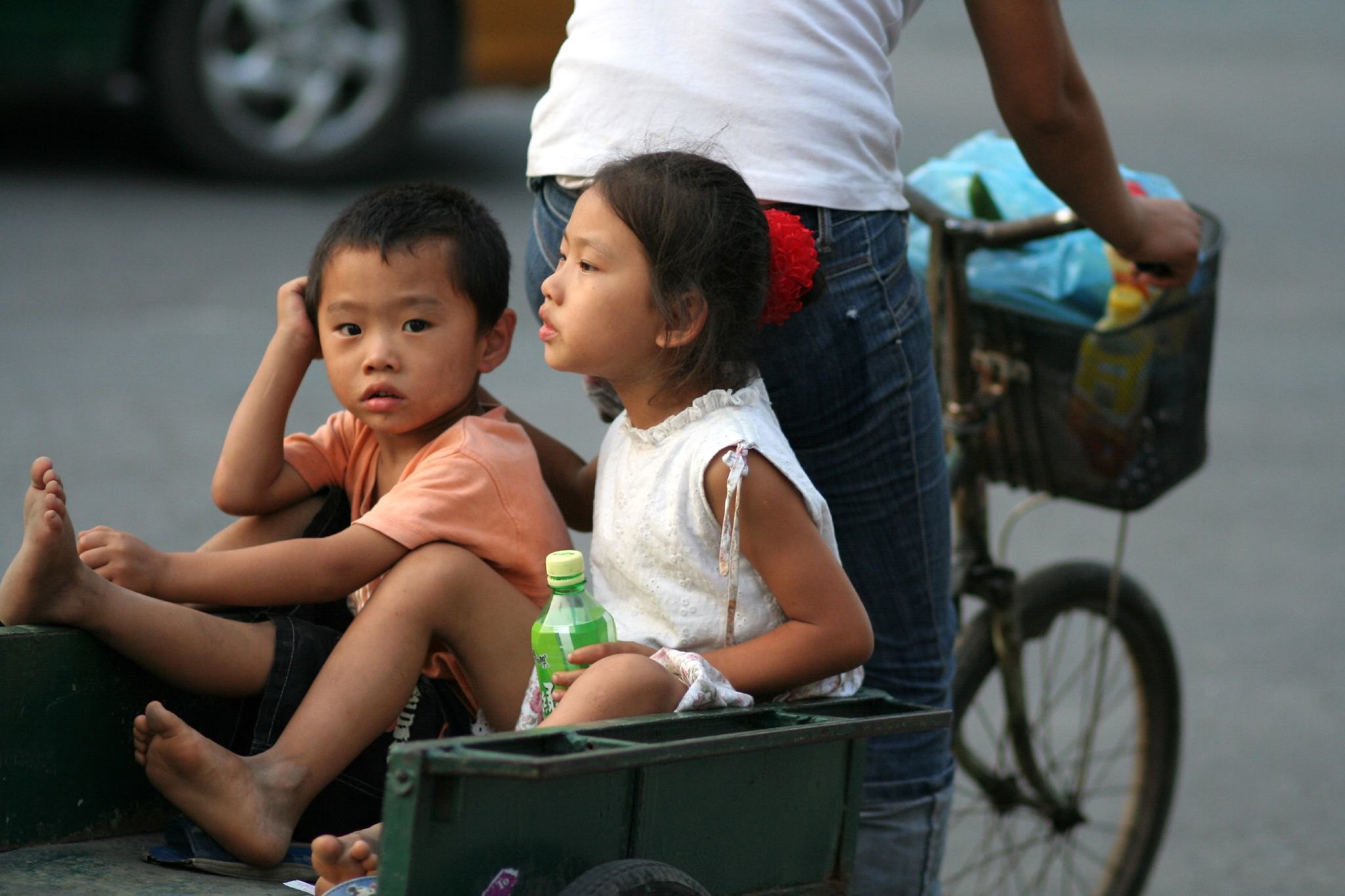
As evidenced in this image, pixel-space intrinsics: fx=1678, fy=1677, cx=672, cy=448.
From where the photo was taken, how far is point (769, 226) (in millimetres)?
2094

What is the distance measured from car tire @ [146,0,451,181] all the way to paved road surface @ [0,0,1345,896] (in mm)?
226

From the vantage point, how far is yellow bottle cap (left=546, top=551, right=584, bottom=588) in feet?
Answer: 6.40

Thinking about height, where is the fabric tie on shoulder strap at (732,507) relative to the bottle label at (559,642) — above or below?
above

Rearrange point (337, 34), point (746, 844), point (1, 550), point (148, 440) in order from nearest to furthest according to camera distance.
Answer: point (746, 844) → point (1, 550) → point (148, 440) → point (337, 34)

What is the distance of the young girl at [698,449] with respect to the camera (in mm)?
2010

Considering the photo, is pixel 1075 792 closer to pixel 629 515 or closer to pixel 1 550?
pixel 629 515

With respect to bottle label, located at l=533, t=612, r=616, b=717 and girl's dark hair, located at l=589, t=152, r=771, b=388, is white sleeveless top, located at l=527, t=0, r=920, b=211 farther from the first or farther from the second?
bottle label, located at l=533, t=612, r=616, b=717

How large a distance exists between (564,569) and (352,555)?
0.34m

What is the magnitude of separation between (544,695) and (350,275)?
2.05 feet

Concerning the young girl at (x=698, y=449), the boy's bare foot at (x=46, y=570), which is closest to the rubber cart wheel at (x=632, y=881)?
the young girl at (x=698, y=449)

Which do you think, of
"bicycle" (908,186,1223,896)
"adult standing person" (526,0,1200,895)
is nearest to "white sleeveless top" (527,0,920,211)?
"adult standing person" (526,0,1200,895)

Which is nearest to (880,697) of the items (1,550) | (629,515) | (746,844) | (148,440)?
(746,844)

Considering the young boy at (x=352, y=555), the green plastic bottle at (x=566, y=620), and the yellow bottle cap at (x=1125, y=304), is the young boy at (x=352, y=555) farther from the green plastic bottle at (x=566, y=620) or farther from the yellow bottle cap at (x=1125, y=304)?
the yellow bottle cap at (x=1125, y=304)

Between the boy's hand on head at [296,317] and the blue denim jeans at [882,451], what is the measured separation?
0.32 m
